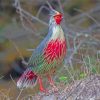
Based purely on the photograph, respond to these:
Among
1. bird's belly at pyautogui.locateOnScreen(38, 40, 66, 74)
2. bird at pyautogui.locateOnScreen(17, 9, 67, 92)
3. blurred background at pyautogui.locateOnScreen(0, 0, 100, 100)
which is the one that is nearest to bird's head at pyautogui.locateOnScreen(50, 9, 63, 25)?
bird at pyautogui.locateOnScreen(17, 9, 67, 92)

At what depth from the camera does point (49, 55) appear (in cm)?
754

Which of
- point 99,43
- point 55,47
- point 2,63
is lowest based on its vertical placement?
point 2,63

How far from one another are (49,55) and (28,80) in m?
0.40

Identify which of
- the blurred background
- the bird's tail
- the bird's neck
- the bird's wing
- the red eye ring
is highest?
the red eye ring

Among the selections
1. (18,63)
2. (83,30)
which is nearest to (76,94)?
(83,30)

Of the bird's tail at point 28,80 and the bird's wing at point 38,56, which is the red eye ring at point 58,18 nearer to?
the bird's wing at point 38,56

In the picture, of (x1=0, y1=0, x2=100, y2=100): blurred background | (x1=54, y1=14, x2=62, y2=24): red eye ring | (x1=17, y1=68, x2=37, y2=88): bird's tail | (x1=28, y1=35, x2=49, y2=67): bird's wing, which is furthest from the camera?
(x1=0, y1=0, x2=100, y2=100): blurred background

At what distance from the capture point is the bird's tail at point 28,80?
775cm

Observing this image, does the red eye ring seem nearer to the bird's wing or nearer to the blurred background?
the bird's wing

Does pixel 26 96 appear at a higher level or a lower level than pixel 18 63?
higher

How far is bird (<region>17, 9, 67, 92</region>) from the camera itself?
7.45 meters

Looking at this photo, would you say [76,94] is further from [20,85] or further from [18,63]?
[18,63]

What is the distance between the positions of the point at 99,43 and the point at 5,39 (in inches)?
161

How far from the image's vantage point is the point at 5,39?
14586 millimetres
